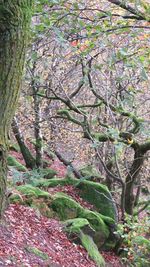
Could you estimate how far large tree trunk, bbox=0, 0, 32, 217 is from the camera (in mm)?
3801

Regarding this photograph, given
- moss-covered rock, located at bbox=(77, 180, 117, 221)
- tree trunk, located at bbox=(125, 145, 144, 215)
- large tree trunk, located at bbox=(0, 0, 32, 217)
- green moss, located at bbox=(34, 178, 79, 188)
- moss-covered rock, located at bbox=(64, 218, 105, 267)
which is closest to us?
large tree trunk, located at bbox=(0, 0, 32, 217)

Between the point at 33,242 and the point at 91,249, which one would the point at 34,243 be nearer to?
the point at 33,242

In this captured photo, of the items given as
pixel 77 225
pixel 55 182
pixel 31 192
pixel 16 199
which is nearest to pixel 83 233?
pixel 77 225

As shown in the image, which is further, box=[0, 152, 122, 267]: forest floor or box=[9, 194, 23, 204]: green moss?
box=[9, 194, 23, 204]: green moss

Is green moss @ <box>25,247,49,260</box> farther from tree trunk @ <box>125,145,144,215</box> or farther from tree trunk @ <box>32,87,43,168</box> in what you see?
tree trunk @ <box>32,87,43,168</box>

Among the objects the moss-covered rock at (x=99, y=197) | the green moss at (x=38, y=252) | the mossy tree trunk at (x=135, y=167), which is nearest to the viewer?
the green moss at (x=38, y=252)

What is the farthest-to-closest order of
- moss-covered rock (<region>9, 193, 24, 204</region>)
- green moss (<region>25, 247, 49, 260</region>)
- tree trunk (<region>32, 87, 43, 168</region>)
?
tree trunk (<region>32, 87, 43, 168</region>) → moss-covered rock (<region>9, 193, 24, 204</region>) → green moss (<region>25, 247, 49, 260</region>)

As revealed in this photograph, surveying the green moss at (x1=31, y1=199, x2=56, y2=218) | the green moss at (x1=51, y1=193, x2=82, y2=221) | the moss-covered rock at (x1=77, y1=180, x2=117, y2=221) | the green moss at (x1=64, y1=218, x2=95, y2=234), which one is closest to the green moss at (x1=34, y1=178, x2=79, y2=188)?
the moss-covered rock at (x1=77, y1=180, x2=117, y2=221)

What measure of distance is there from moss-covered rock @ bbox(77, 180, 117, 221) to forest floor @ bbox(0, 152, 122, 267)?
1.68 meters

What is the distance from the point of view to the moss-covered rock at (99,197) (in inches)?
383

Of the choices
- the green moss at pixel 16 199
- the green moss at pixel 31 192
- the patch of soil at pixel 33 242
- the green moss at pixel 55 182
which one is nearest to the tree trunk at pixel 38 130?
the green moss at pixel 55 182

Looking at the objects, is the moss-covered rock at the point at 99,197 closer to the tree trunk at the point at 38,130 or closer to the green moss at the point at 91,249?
the green moss at the point at 91,249

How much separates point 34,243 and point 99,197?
4.13 m

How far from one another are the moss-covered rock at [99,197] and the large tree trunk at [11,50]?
18.6 ft
